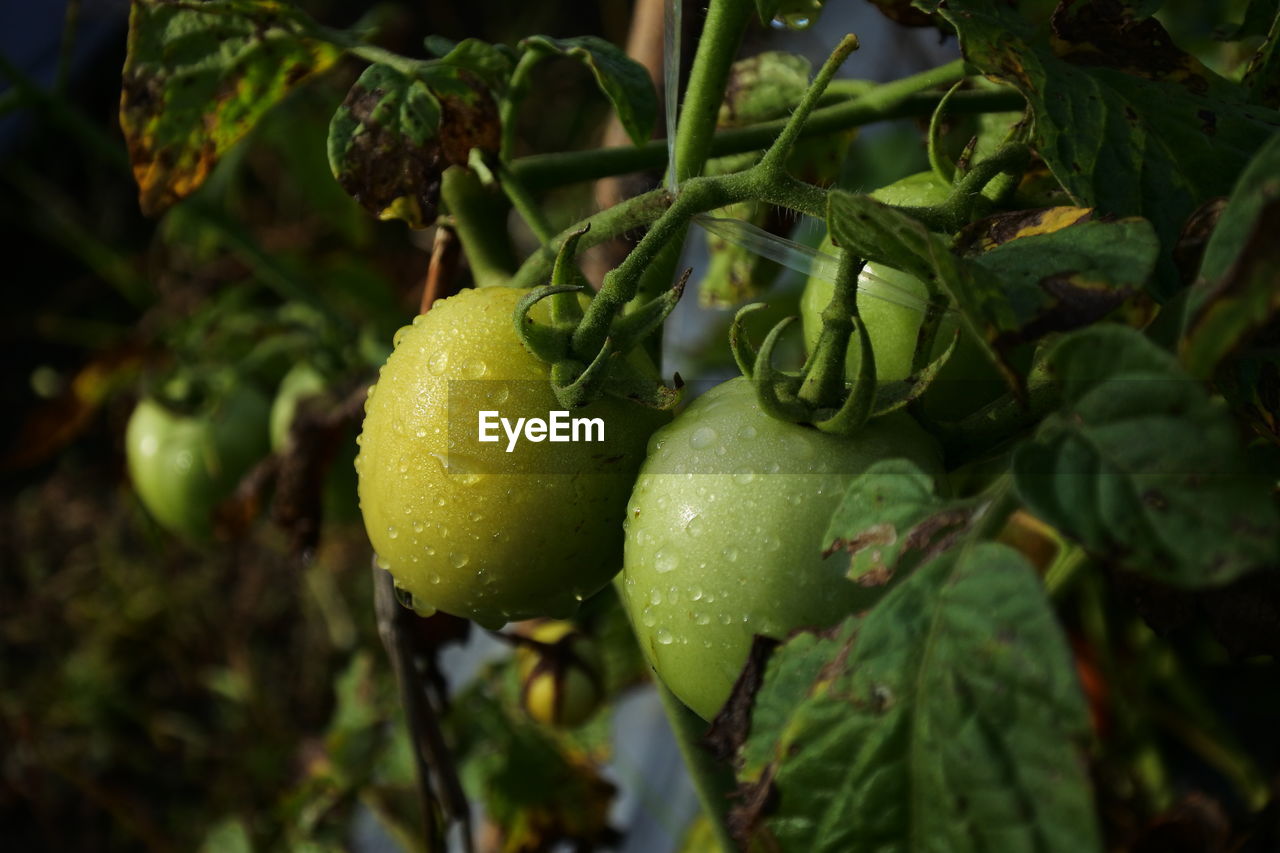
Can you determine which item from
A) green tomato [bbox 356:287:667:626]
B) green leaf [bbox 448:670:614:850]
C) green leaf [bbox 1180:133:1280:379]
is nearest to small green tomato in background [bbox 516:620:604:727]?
green leaf [bbox 448:670:614:850]

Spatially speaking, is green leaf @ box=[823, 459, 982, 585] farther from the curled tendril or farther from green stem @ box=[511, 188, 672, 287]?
green stem @ box=[511, 188, 672, 287]

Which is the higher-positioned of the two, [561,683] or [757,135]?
[757,135]

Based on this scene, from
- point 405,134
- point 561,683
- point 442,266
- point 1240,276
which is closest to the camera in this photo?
point 1240,276

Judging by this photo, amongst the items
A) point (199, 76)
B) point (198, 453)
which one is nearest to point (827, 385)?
point (199, 76)

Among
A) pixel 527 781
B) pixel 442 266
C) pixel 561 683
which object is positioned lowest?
pixel 527 781

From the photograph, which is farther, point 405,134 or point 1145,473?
point 405,134

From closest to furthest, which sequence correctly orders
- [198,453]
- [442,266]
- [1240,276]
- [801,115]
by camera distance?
[1240,276], [801,115], [442,266], [198,453]

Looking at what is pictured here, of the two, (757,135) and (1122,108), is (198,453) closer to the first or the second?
(757,135)

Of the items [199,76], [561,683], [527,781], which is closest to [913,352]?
[199,76]
